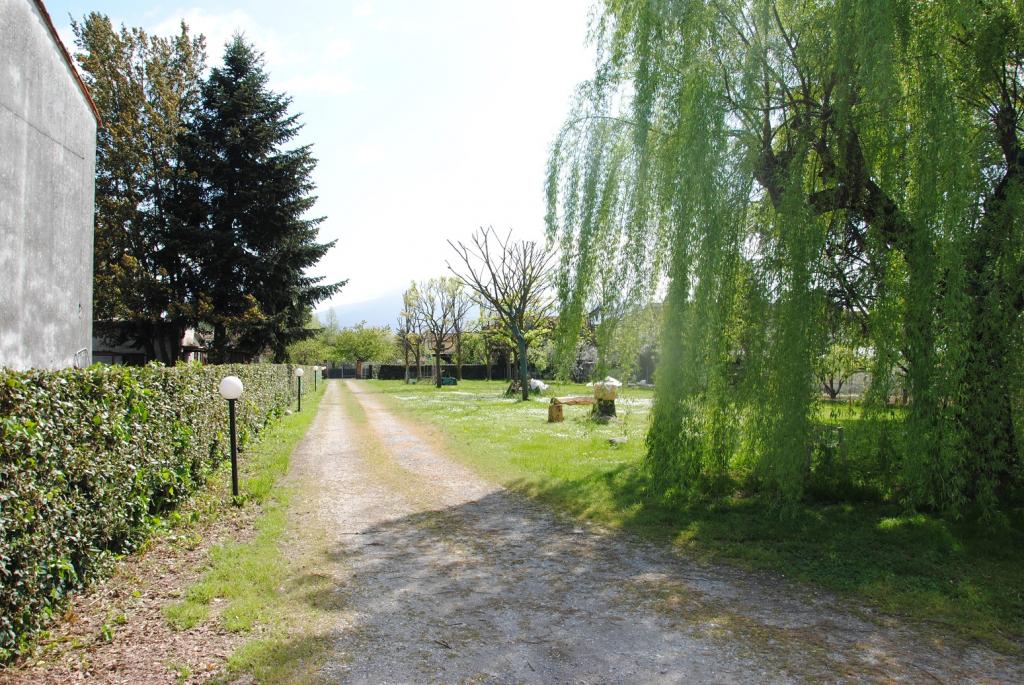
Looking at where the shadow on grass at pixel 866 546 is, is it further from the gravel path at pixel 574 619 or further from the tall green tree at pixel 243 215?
the tall green tree at pixel 243 215

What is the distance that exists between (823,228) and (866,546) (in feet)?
10.1

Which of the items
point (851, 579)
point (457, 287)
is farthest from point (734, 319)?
point (457, 287)

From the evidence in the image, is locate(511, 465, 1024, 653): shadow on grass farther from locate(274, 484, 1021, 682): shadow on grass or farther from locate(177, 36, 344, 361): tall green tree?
locate(177, 36, 344, 361): tall green tree

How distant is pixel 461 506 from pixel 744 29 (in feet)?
21.7

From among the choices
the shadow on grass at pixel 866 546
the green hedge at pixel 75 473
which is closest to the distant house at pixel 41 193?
the green hedge at pixel 75 473

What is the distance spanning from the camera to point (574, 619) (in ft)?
14.6

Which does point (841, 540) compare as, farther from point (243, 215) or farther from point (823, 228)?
point (243, 215)

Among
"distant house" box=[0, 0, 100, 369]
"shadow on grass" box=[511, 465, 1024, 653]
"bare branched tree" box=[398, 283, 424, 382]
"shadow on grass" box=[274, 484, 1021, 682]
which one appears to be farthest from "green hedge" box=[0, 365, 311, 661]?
"bare branched tree" box=[398, 283, 424, 382]

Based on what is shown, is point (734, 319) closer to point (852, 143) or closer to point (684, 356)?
point (684, 356)

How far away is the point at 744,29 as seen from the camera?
7.41 metres

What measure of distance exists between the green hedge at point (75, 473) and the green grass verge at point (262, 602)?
79 centimetres

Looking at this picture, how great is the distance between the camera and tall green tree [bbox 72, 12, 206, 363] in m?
25.5

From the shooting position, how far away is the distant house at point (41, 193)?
9.43 metres

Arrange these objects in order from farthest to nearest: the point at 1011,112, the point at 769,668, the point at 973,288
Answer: the point at 1011,112, the point at 973,288, the point at 769,668
